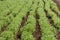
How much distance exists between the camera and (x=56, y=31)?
12953 millimetres

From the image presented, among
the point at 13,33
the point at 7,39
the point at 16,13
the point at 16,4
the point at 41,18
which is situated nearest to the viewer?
the point at 7,39

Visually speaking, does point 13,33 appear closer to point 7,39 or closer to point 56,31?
point 7,39

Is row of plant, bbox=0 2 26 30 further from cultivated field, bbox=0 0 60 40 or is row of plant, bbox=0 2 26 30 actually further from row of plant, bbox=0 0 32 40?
row of plant, bbox=0 0 32 40

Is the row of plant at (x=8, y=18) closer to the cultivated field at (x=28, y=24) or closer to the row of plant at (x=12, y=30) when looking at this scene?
the cultivated field at (x=28, y=24)

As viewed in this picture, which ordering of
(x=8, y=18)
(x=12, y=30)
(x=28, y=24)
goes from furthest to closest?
1. (x=8, y=18)
2. (x=28, y=24)
3. (x=12, y=30)

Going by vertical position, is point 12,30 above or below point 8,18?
below

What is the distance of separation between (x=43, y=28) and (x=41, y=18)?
2.34 meters

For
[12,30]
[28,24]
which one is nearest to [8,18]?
[28,24]

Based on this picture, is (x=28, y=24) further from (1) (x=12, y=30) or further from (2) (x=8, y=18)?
(2) (x=8, y=18)

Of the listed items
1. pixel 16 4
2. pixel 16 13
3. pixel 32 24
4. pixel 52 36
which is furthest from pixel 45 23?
pixel 16 4

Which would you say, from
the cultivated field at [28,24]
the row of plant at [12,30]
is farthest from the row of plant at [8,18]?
the row of plant at [12,30]

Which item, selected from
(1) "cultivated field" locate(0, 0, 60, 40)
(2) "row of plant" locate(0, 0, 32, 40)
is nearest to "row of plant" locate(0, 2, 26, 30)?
(1) "cultivated field" locate(0, 0, 60, 40)

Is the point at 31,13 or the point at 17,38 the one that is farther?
the point at 31,13

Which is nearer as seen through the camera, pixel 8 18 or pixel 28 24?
pixel 28 24
